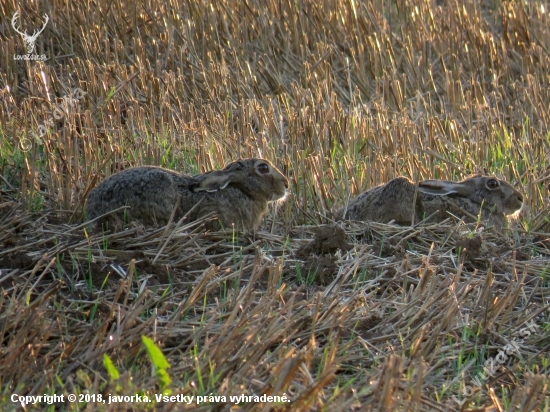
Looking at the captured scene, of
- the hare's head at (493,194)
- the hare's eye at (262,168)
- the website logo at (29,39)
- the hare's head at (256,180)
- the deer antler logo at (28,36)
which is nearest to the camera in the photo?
the hare's head at (256,180)

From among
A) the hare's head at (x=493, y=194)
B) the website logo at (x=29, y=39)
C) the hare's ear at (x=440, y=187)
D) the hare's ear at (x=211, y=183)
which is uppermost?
the website logo at (x=29, y=39)

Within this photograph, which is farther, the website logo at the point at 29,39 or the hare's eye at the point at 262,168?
the website logo at the point at 29,39

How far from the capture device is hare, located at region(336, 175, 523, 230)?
258 inches

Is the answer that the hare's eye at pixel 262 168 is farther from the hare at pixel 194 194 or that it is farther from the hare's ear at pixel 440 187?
the hare's ear at pixel 440 187

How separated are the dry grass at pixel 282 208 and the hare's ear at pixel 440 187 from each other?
32cm

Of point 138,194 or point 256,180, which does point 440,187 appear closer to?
point 256,180

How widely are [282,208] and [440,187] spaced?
1165mm

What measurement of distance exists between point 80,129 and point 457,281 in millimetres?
4290

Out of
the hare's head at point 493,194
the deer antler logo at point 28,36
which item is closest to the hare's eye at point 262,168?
the hare's head at point 493,194

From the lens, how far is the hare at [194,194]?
5930 millimetres

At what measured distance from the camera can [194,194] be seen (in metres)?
6.21

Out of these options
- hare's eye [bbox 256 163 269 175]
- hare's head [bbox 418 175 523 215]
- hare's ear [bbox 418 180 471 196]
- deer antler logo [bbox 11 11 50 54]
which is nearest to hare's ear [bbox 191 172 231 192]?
hare's eye [bbox 256 163 269 175]

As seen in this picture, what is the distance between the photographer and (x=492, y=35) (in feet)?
40.8

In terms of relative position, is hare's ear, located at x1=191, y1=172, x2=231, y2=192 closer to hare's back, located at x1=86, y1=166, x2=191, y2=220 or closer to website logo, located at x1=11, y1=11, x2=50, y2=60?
hare's back, located at x1=86, y1=166, x2=191, y2=220
